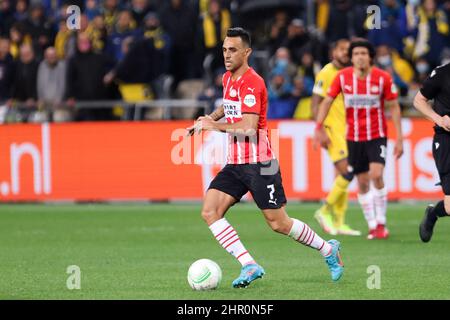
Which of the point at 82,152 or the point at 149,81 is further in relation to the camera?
the point at 149,81

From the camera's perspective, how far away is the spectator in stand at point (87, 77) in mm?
22547

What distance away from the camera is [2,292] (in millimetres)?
9945

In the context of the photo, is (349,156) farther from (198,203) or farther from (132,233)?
(198,203)

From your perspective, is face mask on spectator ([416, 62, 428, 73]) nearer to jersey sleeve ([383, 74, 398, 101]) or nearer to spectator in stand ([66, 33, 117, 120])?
spectator in stand ([66, 33, 117, 120])

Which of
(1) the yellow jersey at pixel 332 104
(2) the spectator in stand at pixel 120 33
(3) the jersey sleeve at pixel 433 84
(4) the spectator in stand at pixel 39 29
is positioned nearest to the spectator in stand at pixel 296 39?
(2) the spectator in stand at pixel 120 33

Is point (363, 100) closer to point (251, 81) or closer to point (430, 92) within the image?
point (430, 92)

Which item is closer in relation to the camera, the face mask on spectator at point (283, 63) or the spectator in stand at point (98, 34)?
the face mask on spectator at point (283, 63)

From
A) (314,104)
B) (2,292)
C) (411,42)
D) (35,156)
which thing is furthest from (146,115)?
(2,292)

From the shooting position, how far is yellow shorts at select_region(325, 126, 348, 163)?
1559cm

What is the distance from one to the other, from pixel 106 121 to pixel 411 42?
641 centimetres

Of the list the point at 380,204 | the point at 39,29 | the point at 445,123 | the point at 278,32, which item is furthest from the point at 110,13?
the point at 445,123

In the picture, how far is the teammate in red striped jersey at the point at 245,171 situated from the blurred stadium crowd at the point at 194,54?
35.7ft

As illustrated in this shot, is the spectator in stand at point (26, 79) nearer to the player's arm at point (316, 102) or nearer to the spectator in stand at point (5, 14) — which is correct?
the spectator in stand at point (5, 14)

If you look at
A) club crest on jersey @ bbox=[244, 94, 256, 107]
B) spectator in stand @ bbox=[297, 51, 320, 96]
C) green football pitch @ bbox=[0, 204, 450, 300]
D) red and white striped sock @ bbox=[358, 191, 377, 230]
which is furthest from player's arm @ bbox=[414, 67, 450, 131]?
spectator in stand @ bbox=[297, 51, 320, 96]
